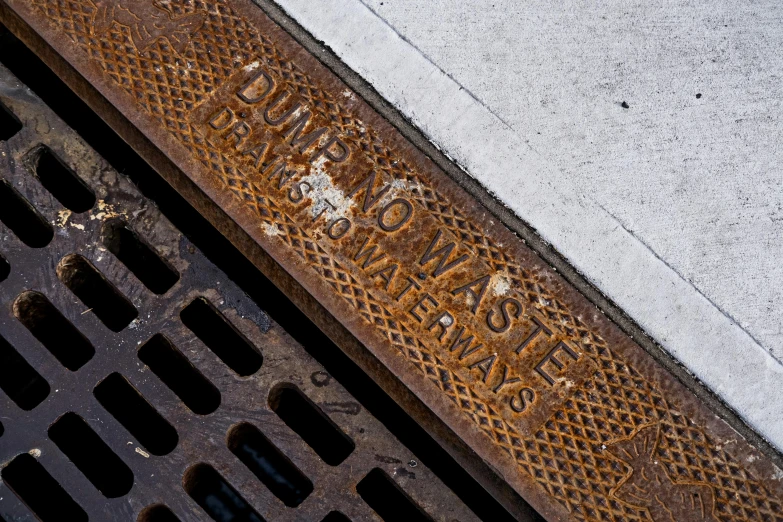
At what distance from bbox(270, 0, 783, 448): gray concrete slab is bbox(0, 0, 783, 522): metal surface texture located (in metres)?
0.09

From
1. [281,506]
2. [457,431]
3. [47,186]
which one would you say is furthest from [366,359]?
[47,186]

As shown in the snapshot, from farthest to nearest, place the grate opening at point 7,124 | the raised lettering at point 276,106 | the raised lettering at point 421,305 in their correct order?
the grate opening at point 7,124, the raised lettering at point 276,106, the raised lettering at point 421,305

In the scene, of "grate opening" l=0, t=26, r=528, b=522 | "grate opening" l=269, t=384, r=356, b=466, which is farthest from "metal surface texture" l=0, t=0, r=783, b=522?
"grate opening" l=269, t=384, r=356, b=466

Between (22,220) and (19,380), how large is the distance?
479mm

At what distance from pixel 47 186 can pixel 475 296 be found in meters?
1.26

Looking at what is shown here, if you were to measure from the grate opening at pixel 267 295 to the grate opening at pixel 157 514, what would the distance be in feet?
1.66

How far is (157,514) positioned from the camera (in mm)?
1677

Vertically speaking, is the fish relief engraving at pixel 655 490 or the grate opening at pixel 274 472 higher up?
the fish relief engraving at pixel 655 490

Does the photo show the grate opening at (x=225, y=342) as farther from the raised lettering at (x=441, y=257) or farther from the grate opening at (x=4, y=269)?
the raised lettering at (x=441, y=257)

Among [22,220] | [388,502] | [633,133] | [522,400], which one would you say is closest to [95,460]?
[22,220]

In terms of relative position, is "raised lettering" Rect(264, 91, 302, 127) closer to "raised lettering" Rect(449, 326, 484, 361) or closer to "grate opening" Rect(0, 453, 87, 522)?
"raised lettering" Rect(449, 326, 484, 361)

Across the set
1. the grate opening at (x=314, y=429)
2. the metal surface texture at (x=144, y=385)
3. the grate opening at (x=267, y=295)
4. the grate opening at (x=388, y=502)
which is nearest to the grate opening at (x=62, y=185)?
the metal surface texture at (x=144, y=385)

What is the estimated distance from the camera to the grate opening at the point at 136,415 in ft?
6.22

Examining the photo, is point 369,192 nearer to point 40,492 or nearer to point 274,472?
point 274,472
